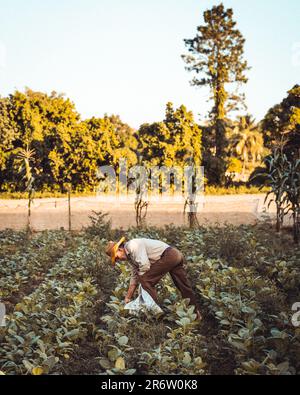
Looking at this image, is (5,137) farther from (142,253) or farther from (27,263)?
(142,253)

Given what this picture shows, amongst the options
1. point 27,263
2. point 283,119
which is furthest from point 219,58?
point 27,263

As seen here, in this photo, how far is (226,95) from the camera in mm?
23094

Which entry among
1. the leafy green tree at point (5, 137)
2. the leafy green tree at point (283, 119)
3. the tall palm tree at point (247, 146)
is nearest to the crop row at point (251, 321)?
the leafy green tree at point (5, 137)

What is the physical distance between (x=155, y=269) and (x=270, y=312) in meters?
1.28

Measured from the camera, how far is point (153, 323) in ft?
14.3

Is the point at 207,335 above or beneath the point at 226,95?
beneath

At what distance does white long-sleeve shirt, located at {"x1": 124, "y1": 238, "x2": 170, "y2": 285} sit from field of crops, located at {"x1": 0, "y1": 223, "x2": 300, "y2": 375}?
44 cm

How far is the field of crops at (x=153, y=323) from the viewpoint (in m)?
3.44

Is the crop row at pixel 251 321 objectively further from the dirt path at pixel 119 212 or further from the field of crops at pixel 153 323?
the dirt path at pixel 119 212

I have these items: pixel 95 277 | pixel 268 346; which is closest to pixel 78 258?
pixel 95 277

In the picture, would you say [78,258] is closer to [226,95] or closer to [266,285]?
[266,285]

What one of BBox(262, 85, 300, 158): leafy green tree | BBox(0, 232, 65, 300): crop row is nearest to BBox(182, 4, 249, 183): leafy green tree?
BBox(262, 85, 300, 158): leafy green tree

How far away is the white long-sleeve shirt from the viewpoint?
4.41 metres

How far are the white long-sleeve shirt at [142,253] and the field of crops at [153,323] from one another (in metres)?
0.44
